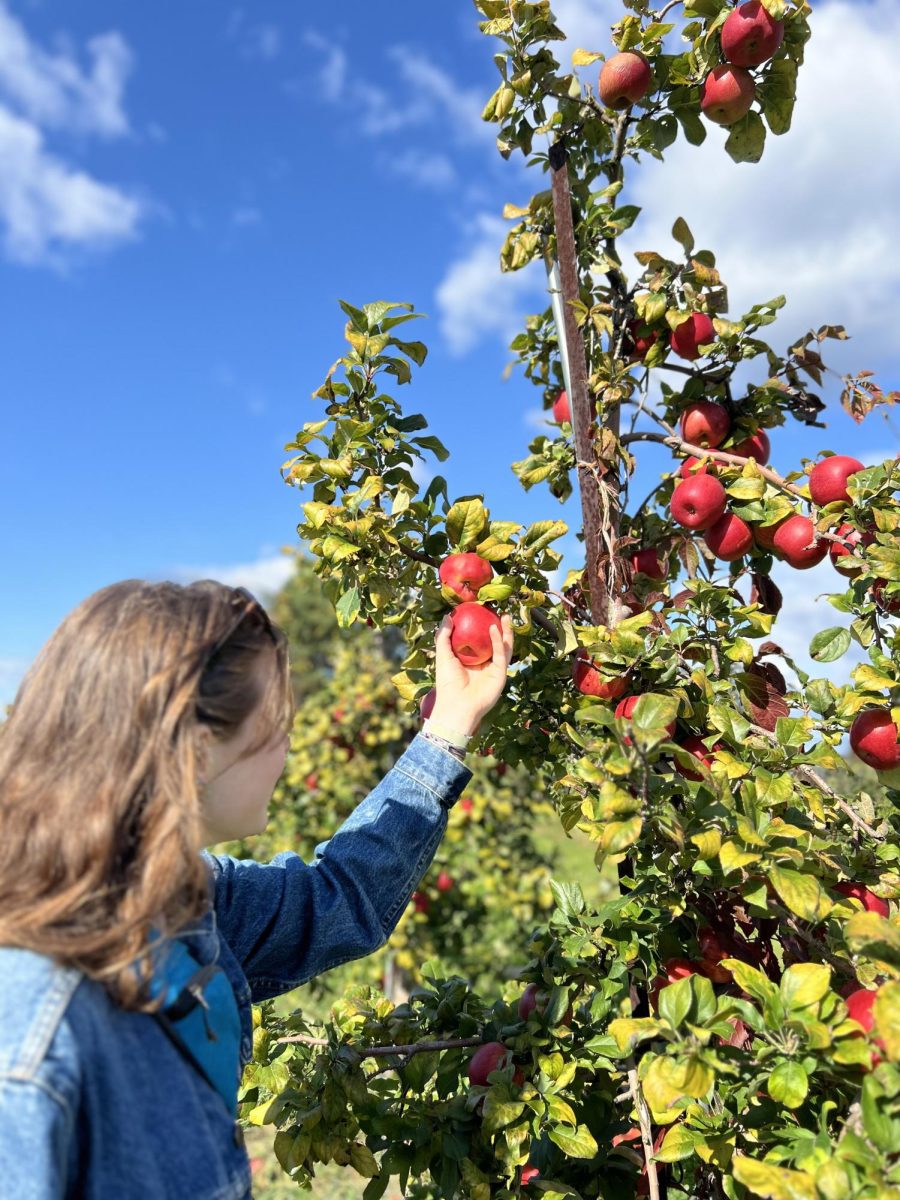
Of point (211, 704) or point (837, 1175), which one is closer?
point (837, 1175)

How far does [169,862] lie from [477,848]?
16.1ft

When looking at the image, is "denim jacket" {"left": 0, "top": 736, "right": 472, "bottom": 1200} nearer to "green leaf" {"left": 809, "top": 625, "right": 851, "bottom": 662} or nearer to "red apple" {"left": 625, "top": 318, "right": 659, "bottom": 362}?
"green leaf" {"left": 809, "top": 625, "right": 851, "bottom": 662}

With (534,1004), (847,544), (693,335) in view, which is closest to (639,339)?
(693,335)

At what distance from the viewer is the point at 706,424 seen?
1.84m

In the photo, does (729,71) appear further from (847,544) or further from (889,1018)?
(889,1018)

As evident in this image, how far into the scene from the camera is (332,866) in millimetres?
1587

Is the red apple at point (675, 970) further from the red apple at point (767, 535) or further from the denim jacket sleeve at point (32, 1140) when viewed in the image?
the denim jacket sleeve at point (32, 1140)

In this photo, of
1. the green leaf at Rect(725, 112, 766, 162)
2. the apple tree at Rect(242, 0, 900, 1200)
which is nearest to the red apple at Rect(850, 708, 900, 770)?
the apple tree at Rect(242, 0, 900, 1200)

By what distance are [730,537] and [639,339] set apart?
1.46 feet

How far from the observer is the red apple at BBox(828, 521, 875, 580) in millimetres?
1496

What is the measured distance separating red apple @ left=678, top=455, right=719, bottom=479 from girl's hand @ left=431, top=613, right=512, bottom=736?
459 mm

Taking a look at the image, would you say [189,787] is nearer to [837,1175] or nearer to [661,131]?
[837,1175]

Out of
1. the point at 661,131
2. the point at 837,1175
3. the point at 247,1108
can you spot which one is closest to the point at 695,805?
the point at 837,1175

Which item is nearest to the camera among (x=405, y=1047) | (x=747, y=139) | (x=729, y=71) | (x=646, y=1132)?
(x=646, y=1132)
